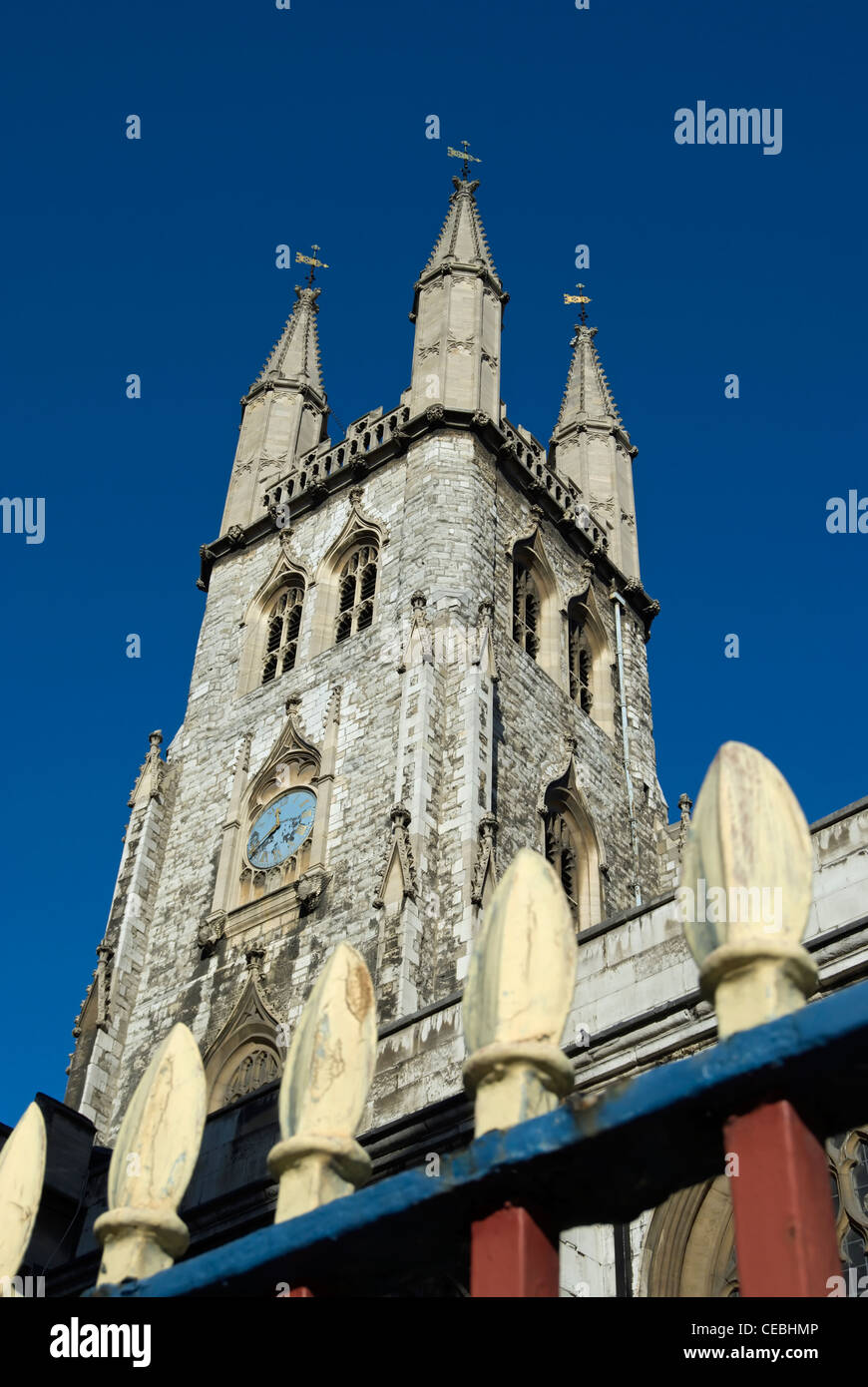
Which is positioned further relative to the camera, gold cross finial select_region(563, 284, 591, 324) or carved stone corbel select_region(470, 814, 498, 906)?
gold cross finial select_region(563, 284, 591, 324)

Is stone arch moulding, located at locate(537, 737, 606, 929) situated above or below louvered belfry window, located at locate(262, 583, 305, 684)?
below

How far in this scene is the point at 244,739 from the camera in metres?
28.4

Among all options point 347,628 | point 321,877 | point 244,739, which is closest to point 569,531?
point 347,628

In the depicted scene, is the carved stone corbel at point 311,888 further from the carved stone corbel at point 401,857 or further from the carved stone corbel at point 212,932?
the carved stone corbel at point 212,932

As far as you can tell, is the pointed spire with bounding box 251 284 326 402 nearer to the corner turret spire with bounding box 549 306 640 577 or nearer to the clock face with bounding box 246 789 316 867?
the corner turret spire with bounding box 549 306 640 577

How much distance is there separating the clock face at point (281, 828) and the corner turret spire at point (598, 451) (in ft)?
35.6

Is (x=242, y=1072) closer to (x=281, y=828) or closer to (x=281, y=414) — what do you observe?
(x=281, y=828)

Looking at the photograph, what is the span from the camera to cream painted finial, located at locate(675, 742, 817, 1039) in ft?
11.4

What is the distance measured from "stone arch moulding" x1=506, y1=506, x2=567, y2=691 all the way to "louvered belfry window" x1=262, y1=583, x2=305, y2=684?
14.6 feet

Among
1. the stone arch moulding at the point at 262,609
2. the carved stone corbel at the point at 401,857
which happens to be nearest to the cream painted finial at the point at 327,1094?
the carved stone corbel at the point at 401,857

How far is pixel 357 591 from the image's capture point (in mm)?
29469

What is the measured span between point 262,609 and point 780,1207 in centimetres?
2866

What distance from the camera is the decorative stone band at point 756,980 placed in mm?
3461

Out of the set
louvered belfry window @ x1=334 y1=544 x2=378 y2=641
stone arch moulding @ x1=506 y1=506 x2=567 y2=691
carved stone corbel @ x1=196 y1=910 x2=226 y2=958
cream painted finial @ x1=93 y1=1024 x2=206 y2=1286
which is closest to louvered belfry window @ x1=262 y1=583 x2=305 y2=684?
louvered belfry window @ x1=334 y1=544 x2=378 y2=641
